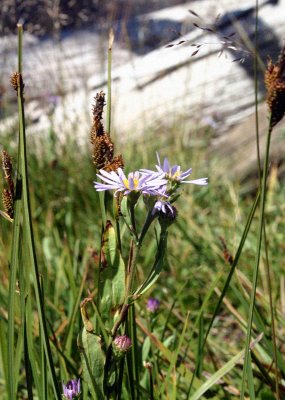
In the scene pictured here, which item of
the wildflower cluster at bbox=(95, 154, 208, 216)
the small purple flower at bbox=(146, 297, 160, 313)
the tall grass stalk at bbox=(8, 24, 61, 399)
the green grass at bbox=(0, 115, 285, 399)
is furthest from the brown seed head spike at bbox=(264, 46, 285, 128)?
the small purple flower at bbox=(146, 297, 160, 313)

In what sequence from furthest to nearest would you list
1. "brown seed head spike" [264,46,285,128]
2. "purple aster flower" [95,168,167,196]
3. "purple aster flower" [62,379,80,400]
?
"purple aster flower" [62,379,80,400]
"purple aster flower" [95,168,167,196]
"brown seed head spike" [264,46,285,128]

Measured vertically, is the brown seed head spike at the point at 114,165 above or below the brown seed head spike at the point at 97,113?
below

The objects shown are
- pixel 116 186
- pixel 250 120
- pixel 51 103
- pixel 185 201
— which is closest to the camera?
pixel 116 186

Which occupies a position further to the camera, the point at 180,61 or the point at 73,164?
the point at 180,61

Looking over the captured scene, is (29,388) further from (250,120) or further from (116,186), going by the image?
(250,120)

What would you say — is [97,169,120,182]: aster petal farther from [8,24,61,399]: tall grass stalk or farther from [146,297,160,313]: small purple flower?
[146,297,160,313]: small purple flower

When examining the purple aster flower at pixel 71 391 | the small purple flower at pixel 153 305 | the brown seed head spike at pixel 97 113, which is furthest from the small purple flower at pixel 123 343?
the small purple flower at pixel 153 305

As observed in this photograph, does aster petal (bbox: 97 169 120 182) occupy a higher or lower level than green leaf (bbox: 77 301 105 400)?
higher

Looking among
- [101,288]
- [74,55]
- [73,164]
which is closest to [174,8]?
[74,55]

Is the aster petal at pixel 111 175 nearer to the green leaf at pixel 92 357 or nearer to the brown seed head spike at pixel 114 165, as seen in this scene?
the brown seed head spike at pixel 114 165
